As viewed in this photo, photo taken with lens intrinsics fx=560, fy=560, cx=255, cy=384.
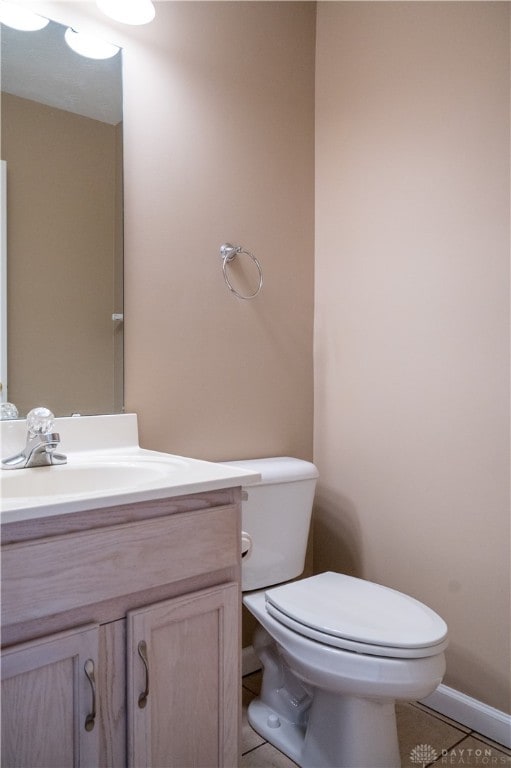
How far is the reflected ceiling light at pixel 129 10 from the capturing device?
1.49 m

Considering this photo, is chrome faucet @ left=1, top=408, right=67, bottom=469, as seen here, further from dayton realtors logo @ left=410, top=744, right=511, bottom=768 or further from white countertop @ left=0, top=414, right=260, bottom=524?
dayton realtors logo @ left=410, top=744, right=511, bottom=768

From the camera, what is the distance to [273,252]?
6.49ft

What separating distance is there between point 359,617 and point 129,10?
66.4 inches

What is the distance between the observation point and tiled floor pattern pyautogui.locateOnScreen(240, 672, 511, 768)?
4.89ft

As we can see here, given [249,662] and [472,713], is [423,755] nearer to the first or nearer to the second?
[472,713]

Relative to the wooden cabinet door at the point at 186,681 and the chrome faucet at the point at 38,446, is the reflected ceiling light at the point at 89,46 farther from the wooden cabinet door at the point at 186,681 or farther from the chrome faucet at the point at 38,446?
the wooden cabinet door at the point at 186,681

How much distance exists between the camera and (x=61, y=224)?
1.48 meters

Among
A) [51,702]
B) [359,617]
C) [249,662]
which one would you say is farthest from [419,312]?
[51,702]

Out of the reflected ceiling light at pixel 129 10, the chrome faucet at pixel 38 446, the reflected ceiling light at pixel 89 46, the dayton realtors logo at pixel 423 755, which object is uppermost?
the reflected ceiling light at pixel 129 10

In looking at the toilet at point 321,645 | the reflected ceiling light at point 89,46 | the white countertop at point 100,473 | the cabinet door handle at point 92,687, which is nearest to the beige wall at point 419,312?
the toilet at point 321,645

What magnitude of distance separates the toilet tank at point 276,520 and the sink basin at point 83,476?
0.37m

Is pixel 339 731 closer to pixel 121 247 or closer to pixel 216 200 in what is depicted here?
pixel 121 247

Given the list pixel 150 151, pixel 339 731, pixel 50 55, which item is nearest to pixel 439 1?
pixel 150 151

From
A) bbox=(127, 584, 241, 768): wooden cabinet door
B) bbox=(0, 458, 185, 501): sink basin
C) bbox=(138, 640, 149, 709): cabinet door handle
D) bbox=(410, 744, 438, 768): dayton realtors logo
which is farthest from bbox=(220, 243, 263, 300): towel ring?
bbox=(410, 744, 438, 768): dayton realtors logo
